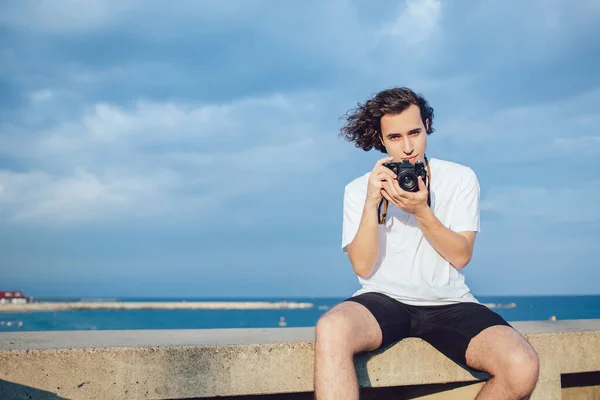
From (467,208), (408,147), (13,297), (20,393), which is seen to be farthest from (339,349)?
(13,297)

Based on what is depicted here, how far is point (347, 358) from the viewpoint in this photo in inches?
97.0

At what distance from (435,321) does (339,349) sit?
0.64 m

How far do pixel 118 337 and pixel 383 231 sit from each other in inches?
60.0

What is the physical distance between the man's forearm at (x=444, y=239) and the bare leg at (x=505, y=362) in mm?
412

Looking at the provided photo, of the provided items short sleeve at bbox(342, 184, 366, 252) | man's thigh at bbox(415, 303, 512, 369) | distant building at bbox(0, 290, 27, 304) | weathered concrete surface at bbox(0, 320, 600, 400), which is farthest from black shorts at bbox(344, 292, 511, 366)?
distant building at bbox(0, 290, 27, 304)

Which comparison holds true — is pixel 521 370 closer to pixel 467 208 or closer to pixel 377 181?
pixel 467 208

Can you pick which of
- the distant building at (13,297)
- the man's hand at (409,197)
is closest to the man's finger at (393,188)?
the man's hand at (409,197)

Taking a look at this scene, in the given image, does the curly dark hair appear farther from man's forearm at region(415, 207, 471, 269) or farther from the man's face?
man's forearm at region(415, 207, 471, 269)

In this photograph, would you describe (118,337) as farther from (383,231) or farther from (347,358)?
(383,231)

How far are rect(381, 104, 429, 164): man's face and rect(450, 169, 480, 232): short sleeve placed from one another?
297 mm

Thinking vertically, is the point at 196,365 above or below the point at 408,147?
below

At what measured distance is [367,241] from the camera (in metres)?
2.92

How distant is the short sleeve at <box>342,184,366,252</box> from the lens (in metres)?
3.13

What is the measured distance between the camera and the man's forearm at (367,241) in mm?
2914
